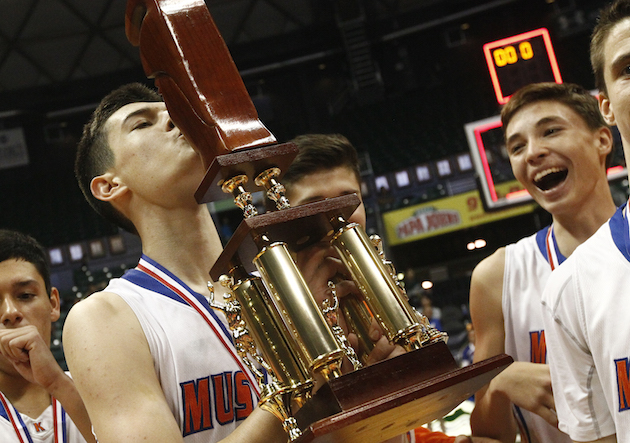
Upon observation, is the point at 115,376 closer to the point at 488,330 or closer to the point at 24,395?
the point at 24,395

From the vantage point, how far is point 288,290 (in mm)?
1094

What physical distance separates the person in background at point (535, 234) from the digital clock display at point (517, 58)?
23.7 feet

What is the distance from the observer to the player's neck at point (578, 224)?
2326 mm

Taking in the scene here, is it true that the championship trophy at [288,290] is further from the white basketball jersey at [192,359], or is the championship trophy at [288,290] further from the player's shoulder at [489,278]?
the player's shoulder at [489,278]

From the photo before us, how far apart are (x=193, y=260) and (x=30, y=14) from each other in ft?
37.1

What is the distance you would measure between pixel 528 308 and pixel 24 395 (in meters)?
2.00

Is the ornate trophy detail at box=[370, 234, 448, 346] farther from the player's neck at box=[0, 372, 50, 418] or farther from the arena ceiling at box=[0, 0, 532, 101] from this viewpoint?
the arena ceiling at box=[0, 0, 532, 101]

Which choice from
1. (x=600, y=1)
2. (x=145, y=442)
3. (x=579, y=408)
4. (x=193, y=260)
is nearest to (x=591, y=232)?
(x=579, y=408)

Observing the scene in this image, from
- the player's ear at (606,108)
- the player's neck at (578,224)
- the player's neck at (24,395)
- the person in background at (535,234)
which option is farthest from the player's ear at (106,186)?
the player's neck at (578,224)

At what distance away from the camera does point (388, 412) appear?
1007 mm

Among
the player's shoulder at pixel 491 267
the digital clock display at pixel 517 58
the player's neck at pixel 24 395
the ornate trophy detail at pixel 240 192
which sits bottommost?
the player's neck at pixel 24 395

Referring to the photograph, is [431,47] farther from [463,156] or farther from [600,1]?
[600,1]

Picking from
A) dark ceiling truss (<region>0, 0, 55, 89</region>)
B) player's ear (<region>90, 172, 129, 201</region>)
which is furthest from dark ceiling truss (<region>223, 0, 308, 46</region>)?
player's ear (<region>90, 172, 129, 201</region>)

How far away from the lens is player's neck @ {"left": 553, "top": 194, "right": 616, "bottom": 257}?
2.33 m
